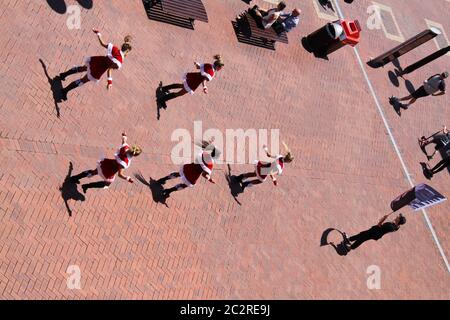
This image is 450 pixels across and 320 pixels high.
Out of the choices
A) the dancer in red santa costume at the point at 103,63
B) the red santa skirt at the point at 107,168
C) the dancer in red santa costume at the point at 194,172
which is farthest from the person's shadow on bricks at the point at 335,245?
the dancer in red santa costume at the point at 103,63

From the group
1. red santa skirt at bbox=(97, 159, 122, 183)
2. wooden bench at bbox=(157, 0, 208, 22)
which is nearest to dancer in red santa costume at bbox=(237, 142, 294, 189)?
red santa skirt at bbox=(97, 159, 122, 183)

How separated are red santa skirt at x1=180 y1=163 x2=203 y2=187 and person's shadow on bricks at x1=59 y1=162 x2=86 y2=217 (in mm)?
2142

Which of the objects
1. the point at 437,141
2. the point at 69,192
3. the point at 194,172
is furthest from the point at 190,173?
the point at 437,141

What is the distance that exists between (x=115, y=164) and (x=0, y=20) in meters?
4.35

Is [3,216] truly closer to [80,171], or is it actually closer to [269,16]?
[80,171]

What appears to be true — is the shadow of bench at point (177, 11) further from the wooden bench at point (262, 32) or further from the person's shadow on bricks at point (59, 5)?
the person's shadow on bricks at point (59, 5)

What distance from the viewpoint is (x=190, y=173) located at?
12141 mm

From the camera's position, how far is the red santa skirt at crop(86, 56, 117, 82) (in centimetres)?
1180

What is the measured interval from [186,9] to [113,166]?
6414 mm

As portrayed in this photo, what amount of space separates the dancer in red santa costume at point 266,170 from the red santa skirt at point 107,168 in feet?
12.8

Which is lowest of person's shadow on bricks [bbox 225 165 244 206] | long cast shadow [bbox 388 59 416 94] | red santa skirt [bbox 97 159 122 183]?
long cast shadow [bbox 388 59 416 94]

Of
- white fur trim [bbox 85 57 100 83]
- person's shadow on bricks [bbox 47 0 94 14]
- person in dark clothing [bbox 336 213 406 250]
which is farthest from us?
person in dark clothing [bbox 336 213 406 250]

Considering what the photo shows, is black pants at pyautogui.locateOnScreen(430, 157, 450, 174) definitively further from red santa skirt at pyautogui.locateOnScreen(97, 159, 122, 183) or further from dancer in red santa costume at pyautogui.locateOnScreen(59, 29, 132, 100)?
red santa skirt at pyautogui.locateOnScreen(97, 159, 122, 183)

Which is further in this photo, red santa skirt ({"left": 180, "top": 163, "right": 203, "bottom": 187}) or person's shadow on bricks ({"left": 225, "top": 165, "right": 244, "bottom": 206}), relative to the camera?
person's shadow on bricks ({"left": 225, "top": 165, "right": 244, "bottom": 206})
